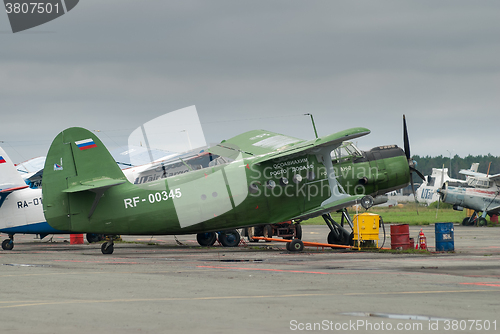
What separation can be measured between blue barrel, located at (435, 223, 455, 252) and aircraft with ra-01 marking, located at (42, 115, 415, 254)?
2.50 metres

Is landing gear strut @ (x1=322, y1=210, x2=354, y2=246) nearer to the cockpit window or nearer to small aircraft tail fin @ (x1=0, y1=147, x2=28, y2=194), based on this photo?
small aircraft tail fin @ (x1=0, y1=147, x2=28, y2=194)

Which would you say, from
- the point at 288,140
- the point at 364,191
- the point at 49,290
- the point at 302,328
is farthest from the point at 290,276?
the point at 288,140

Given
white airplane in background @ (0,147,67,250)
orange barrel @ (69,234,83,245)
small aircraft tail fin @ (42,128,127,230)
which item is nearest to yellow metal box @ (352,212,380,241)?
small aircraft tail fin @ (42,128,127,230)

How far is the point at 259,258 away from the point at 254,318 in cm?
1007

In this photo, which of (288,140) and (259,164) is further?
(288,140)

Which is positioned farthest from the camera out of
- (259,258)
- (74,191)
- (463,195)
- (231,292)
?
(463,195)

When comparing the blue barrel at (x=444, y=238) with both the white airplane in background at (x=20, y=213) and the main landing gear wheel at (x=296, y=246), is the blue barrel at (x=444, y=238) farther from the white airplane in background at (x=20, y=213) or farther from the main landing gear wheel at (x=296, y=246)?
the white airplane in background at (x=20, y=213)

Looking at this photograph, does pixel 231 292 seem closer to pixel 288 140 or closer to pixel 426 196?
pixel 288 140

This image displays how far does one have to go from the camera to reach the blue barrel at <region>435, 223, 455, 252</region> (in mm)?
19197

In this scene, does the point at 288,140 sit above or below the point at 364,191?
above

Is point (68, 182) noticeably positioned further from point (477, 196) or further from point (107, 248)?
point (477, 196)

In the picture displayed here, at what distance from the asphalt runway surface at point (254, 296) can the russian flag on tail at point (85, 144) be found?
460 cm

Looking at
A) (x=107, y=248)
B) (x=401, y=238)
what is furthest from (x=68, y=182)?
(x=401, y=238)

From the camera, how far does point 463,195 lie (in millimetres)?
45250
